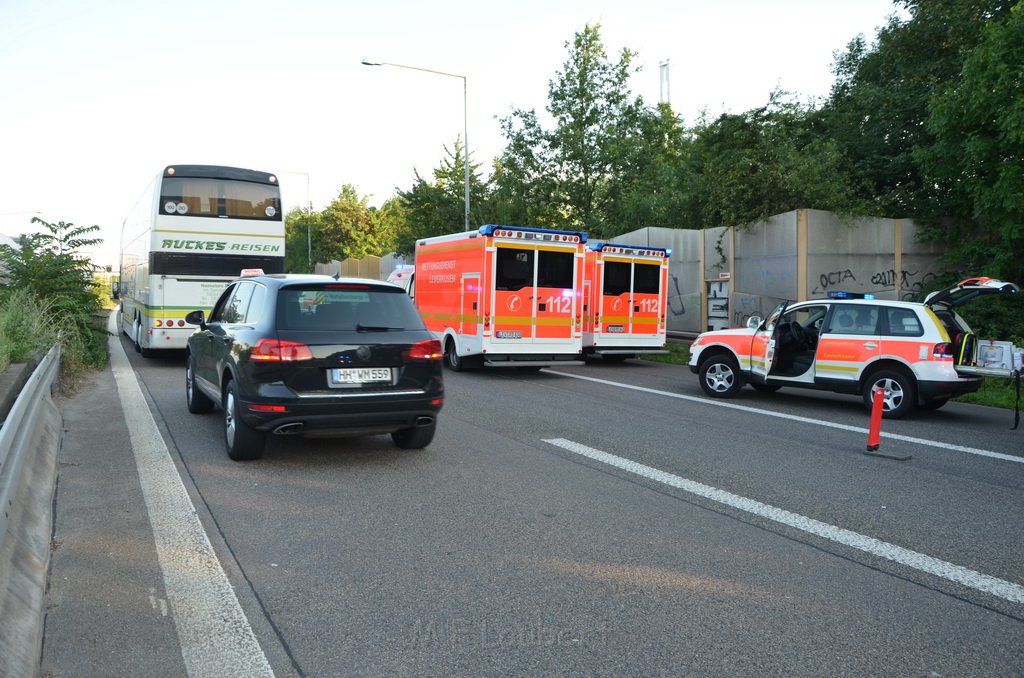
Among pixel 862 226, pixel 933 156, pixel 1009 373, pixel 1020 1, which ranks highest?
→ pixel 1020 1

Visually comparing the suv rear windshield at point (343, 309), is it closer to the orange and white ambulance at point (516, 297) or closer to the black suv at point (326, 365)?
the black suv at point (326, 365)

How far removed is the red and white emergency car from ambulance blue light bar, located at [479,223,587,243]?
3.37 meters

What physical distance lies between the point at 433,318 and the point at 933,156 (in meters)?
11.2

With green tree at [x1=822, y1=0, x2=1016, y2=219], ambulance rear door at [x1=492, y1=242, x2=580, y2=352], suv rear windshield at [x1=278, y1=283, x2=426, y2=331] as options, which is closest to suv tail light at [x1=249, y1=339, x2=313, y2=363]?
suv rear windshield at [x1=278, y1=283, x2=426, y2=331]

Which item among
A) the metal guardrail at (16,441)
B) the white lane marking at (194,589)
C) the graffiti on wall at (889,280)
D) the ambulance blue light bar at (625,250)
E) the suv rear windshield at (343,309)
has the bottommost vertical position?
the white lane marking at (194,589)

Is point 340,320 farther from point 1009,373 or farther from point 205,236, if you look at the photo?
point 205,236

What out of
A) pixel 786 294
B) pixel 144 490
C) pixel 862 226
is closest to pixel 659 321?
pixel 786 294

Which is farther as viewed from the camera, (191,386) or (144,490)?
(191,386)

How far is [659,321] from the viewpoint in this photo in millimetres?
17500

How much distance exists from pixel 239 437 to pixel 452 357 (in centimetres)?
867

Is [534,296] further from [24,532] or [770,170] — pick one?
[24,532]

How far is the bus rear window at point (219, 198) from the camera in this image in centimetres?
1468

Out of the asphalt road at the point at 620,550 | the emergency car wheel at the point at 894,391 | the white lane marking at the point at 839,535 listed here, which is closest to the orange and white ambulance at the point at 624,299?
the emergency car wheel at the point at 894,391

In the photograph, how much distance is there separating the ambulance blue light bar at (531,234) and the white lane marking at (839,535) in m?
7.21
